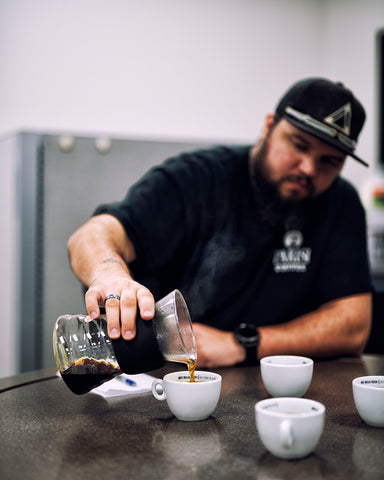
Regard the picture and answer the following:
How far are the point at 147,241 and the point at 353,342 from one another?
2.07 ft

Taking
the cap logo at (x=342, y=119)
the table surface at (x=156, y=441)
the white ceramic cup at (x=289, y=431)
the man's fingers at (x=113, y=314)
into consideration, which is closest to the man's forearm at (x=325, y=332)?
the table surface at (x=156, y=441)

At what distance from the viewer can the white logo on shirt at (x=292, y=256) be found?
165cm

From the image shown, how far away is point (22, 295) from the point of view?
2.26 meters

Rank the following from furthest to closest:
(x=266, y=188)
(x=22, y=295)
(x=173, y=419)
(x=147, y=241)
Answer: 1. (x=22, y=295)
2. (x=266, y=188)
3. (x=147, y=241)
4. (x=173, y=419)

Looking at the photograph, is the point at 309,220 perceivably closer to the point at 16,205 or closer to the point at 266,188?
the point at 266,188

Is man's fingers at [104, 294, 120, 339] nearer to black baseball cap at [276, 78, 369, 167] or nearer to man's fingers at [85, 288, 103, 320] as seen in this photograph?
man's fingers at [85, 288, 103, 320]

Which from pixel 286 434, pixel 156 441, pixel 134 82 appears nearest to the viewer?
pixel 286 434

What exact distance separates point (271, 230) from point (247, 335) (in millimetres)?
389

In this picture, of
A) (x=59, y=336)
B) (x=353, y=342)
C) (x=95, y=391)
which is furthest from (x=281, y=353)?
(x=59, y=336)

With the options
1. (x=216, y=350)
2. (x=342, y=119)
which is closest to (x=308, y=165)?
(x=342, y=119)

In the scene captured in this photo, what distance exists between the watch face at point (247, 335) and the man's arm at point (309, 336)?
14 millimetres

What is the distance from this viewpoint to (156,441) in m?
0.76

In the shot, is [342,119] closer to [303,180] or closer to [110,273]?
[303,180]

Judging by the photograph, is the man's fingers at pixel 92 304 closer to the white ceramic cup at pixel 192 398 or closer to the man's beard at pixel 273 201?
the white ceramic cup at pixel 192 398
